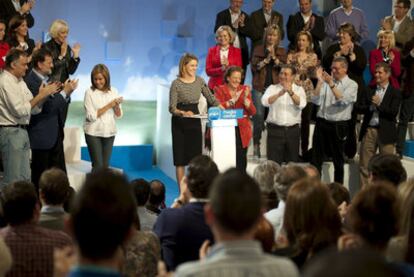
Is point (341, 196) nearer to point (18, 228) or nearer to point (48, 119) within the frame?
point (18, 228)

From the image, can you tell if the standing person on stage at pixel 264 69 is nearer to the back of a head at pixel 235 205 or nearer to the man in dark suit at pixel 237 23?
the man in dark suit at pixel 237 23

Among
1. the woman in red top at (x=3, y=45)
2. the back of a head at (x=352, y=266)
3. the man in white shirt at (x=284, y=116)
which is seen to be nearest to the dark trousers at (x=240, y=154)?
the man in white shirt at (x=284, y=116)

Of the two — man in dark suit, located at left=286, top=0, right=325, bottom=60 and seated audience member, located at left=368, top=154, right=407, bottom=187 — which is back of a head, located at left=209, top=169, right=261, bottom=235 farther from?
man in dark suit, located at left=286, top=0, right=325, bottom=60

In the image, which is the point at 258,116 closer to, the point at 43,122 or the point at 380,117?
the point at 380,117

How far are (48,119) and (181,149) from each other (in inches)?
61.1

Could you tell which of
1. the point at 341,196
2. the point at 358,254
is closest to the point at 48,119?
the point at 341,196

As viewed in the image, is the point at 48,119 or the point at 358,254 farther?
the point at 48,119

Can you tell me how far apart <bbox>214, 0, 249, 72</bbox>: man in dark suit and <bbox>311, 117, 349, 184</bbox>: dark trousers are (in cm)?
139

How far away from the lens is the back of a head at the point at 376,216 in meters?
2.55

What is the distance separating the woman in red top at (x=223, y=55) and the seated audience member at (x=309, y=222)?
5.23 meters

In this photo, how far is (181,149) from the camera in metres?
7.84

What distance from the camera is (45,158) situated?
6.86 m

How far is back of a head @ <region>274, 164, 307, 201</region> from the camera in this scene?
3980 millimetres

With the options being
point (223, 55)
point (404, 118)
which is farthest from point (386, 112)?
point (223, 55)
